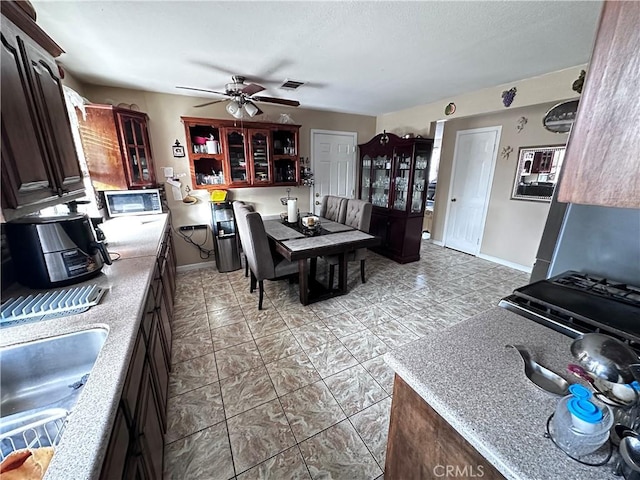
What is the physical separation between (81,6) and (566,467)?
2.80 metres

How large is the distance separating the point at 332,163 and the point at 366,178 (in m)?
0.72

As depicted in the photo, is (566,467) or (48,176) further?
(48,176)

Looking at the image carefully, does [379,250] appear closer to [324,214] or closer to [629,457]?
[324,214]

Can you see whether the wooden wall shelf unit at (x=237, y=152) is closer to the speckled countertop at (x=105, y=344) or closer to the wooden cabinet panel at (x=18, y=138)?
the speckled countertop at (x=105, y=344)

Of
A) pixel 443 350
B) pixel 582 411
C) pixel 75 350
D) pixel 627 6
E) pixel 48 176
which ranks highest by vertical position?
pixel 627 6

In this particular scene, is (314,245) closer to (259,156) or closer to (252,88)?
(252,88)

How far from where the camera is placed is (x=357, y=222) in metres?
3.39

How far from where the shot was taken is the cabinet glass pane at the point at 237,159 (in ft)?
11.5

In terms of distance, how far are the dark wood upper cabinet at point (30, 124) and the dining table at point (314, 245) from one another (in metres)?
1.63

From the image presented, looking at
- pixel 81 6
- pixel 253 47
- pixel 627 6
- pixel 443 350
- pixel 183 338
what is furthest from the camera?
pixel 183 338

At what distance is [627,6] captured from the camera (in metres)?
0.37

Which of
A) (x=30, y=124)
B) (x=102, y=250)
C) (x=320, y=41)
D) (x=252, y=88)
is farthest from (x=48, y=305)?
(x=320, y=41)

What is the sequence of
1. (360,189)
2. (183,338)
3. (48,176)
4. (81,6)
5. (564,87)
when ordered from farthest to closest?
(360,189) → (564,87) → (183,338) → (81,6) → (48,176)

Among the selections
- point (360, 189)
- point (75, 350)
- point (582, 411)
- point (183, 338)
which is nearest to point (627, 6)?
point (582, 411)
